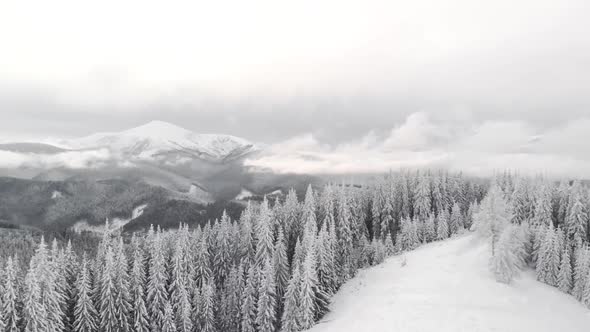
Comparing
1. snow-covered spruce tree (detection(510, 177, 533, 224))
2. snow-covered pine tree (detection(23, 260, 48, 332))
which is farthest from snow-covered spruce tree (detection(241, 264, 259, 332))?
snow-covered spruce tree (detection(510, 177, 533, 224))

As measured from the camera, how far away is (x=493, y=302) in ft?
176

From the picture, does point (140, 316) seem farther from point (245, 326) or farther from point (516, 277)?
point (516, 277)

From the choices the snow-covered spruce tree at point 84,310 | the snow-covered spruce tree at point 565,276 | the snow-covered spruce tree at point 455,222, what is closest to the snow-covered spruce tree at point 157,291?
the snow-covered spruce tree at point 84,310

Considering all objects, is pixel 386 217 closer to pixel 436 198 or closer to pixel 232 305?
pixel 436 198

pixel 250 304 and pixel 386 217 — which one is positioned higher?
pixel 386 217

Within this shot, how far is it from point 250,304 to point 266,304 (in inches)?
142

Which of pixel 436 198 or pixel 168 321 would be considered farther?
pixel 436 198

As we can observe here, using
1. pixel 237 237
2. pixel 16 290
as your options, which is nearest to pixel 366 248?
pixel 237 237

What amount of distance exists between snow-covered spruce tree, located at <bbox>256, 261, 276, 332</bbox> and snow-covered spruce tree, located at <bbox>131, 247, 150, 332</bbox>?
768 inches

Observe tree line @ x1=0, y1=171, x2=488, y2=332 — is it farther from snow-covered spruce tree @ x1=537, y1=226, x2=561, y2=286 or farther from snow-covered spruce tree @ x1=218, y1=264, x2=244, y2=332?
snow-covered spruce tree @ x1=537, y1=226, x2=561, y2=286

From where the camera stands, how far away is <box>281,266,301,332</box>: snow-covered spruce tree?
57.1m

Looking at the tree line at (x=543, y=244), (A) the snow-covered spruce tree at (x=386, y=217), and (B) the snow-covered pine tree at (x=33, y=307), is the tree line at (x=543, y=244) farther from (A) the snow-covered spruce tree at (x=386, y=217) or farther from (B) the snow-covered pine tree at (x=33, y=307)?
(B) the snow-covered pine tree at (x=33, y=307)

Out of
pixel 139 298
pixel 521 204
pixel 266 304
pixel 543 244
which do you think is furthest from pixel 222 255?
pixel 521 204

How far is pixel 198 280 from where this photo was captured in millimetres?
72562
